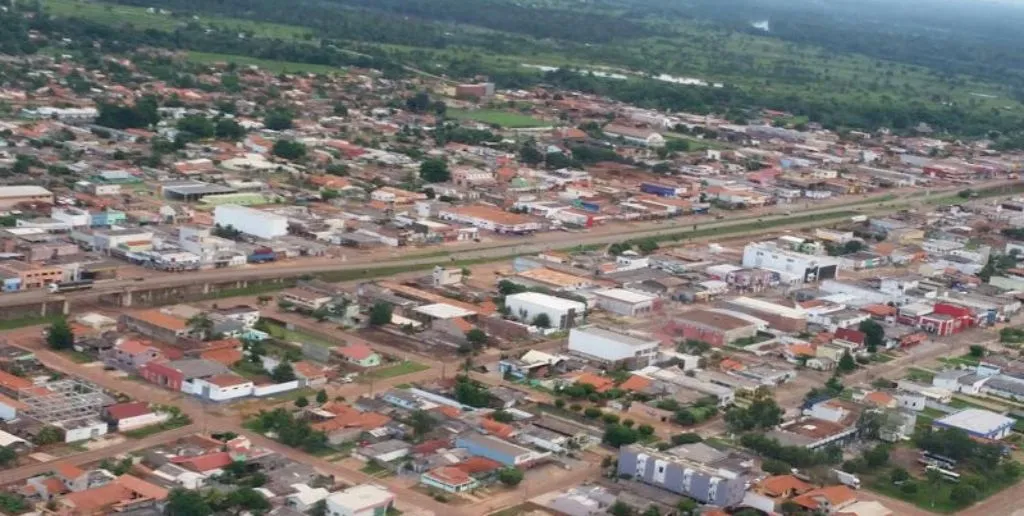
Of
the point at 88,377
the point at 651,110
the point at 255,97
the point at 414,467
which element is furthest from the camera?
the point at 651,110

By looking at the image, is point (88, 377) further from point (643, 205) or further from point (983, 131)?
point (983, 131)

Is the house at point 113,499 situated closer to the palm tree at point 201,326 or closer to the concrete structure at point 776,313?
the palm tree at point 201,326

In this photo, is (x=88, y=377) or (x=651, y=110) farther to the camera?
(x=651, y=110)

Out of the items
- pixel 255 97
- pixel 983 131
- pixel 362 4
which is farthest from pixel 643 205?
pixel 362 4

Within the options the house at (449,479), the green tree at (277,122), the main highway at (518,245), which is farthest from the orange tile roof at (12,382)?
the green tree at (277,122)

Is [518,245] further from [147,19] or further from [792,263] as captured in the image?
[147,19]

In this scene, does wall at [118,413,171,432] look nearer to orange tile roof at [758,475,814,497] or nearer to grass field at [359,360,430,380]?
grass field at [359,360,430,380]

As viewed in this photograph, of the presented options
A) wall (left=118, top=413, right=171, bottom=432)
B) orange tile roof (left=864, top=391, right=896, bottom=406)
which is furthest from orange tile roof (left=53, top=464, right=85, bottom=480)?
orange tile roof (left=864, top=391, right=896, bottom=406)
